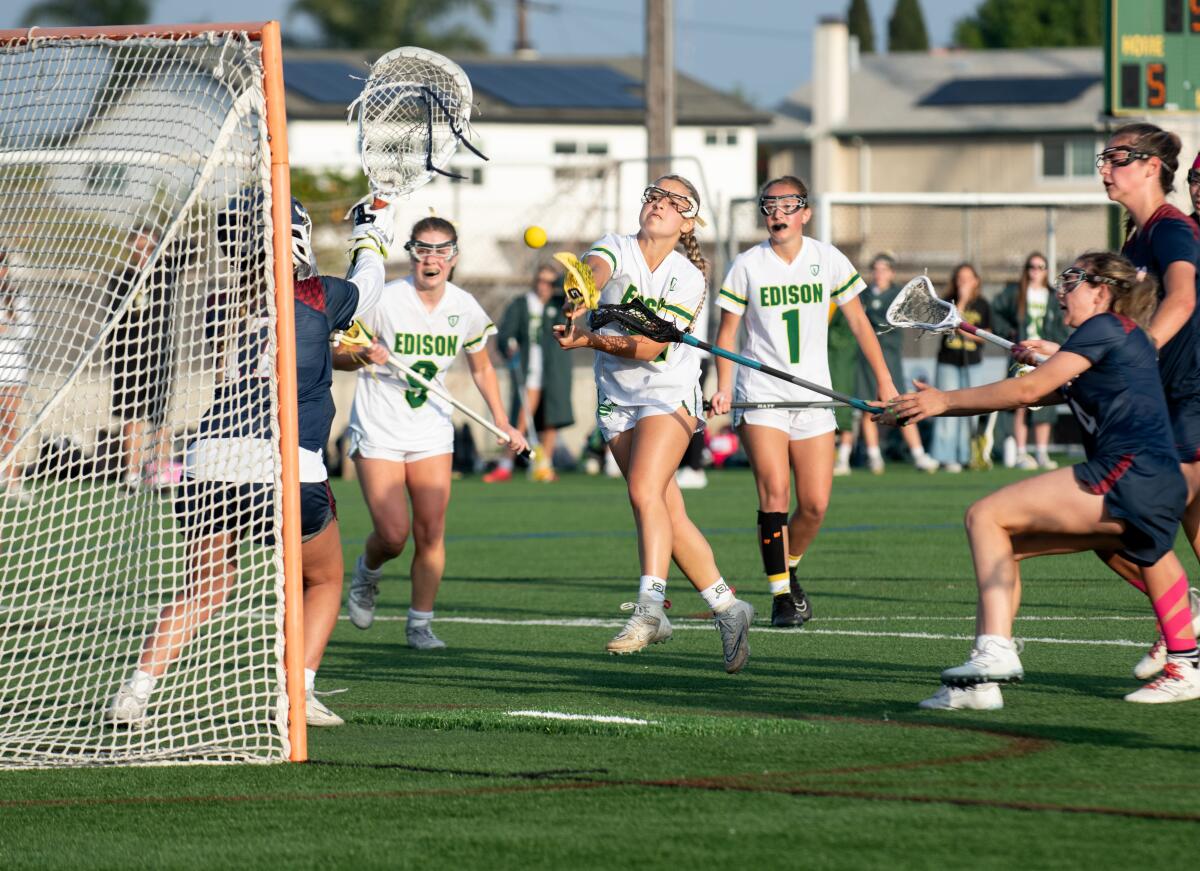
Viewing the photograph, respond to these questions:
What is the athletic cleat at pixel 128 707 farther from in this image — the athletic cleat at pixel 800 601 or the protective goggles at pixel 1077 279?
the athletic cleat at pixel 800 601

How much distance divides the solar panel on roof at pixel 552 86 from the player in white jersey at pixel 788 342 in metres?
46.7

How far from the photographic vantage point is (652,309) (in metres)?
8.35

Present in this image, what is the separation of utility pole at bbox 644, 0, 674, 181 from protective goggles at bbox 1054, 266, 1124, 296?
18.9 m

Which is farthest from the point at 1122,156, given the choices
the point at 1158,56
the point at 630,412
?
the point at 1158,56

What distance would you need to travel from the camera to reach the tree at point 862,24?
85.6 meters

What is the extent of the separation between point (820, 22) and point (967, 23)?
30.1m

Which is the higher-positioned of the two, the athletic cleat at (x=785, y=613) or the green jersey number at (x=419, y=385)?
the green jersey number at (x=419, y=385)

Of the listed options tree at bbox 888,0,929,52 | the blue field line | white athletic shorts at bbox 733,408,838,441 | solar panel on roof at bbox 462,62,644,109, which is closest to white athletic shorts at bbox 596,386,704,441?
white athletic shorts at bbox 733,408,838,441

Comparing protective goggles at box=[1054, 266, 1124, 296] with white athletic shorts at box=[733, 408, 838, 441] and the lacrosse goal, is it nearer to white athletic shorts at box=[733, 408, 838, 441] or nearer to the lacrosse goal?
the lacrosse goal

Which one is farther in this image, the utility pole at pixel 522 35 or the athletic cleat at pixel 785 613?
the utility pole at pixel 522 35

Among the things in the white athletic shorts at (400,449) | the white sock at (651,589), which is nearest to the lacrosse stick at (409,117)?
the white athletic shorts at (400,449)

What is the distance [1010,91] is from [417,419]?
53.8 metres

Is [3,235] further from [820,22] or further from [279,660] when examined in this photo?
[820,22]

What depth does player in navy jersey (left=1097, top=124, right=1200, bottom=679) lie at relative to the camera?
7.28m
